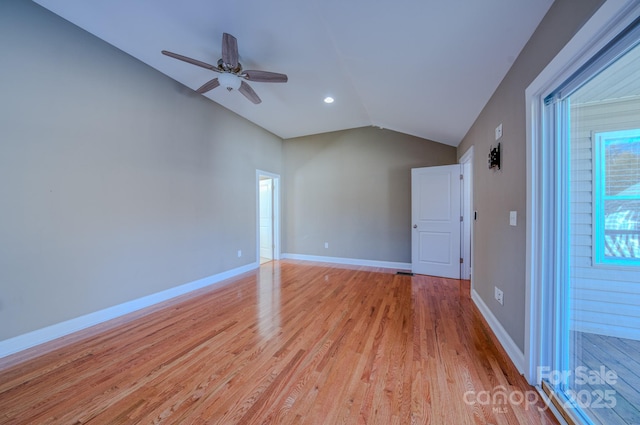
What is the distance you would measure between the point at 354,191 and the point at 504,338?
139 inches

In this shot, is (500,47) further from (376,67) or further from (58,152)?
(58,152)

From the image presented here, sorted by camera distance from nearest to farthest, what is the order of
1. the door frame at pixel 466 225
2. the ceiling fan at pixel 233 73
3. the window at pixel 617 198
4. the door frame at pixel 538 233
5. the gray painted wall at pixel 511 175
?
the window at pixel 617 198 → the gray painted wall at pixel 511 175 → the door frame at pixel 538 233 → the ceiling fan at pixel 233 73 → the door frame at pixel 466 225

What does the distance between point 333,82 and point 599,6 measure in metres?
2.50

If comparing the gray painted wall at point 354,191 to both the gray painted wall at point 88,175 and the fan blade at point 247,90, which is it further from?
the fan blade at point 247,90

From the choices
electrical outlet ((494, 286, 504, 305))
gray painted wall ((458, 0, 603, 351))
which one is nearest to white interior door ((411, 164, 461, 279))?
gray painted wall ((458, 0, 603, 351))

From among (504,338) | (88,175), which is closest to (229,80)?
(88,175)

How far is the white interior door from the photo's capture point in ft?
13.0

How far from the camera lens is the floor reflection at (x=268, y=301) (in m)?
2.32

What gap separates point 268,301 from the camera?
2.99 metres

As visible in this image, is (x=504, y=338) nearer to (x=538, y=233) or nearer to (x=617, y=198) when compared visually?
(x=538, y=233)

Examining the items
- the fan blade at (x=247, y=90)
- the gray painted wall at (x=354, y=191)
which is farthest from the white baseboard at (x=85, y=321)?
the fan blade at (x=247, y=90)

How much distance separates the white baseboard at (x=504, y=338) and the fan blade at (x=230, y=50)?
11.4 feet

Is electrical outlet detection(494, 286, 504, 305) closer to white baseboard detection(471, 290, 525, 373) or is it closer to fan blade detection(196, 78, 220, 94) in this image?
white baseboard detection(471, 290, 525, 373)

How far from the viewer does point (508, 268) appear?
1.96 meters
